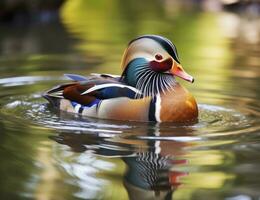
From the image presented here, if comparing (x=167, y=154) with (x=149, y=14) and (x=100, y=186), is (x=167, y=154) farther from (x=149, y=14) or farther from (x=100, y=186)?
(x=149, y=14)

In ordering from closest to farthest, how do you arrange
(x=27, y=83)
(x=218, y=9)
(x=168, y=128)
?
(x=168, y=128) < (x=27, y=83) < (x=218, y=9)

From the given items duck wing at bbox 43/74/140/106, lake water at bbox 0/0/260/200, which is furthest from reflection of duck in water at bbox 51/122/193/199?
duck wing at bbox 43/74/140/106

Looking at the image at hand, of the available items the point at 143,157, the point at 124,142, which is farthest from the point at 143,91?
the point at 143,157

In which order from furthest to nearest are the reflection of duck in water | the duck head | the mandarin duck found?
the duck head
the mandarin duck
the reflection of duck in water

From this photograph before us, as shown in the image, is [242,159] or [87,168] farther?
[242,159]

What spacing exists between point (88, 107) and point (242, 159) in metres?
1.70

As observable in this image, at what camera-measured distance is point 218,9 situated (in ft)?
83.3

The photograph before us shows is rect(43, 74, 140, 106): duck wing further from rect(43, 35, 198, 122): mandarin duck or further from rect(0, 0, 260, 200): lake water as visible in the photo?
rect(0, 0, 260, 200): lake water

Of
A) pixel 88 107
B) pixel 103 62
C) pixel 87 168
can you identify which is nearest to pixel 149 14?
pixel 103 62

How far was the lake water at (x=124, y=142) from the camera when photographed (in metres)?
4.69

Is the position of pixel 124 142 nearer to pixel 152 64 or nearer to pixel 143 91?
pixel 143 91

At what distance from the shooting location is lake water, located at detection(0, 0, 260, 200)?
15.4 feet

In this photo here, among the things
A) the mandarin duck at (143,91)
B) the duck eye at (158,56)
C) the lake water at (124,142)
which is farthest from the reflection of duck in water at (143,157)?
the duck eye at (158,56)

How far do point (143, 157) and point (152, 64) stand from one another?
1339 mm
